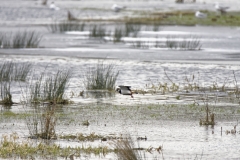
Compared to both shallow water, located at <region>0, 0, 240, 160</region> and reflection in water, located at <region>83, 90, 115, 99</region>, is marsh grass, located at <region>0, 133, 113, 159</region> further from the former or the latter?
reflection in water, located at <region>83, 90, 115, 99</region>

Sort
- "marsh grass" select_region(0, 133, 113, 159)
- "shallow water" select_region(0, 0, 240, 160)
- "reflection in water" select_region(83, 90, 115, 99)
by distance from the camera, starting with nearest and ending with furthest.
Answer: "marsh grass" select_region(0, 133, 113, 159), "shallow water" select_region(0, 0, 240, 160), "reflection in water" select_region(83, 90, 115, 99)

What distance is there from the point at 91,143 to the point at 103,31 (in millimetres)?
25744

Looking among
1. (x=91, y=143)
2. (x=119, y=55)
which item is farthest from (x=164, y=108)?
(x=119, y=55)

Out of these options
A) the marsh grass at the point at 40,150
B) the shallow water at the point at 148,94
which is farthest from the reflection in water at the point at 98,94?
the marsh grass at the point at 40,150

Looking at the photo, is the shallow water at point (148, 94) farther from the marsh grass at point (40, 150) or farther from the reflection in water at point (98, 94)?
the marsh grass at point (40, 150)

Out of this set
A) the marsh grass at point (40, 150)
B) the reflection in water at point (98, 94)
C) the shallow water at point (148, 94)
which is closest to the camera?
the marsh grass at point (40, 150)

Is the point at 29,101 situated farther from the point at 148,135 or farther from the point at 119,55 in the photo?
the point at 119,55

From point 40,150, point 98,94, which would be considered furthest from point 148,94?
point 40,150

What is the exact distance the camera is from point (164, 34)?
123 feet

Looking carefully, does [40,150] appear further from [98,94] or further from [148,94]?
[148,94]

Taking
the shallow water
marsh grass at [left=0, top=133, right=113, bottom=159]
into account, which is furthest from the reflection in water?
marsh grass at [left=0, top=133, right=113, bottom=159]

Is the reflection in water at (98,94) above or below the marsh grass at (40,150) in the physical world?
below

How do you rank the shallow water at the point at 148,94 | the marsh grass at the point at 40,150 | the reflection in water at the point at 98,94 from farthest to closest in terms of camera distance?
the reflection in water at the point at 98,94 < the shallow water at the point at 148,94 < the marsh grass at the point at 40,150

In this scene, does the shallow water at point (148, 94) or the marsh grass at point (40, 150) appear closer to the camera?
the marsh grass at point (40, 150)
